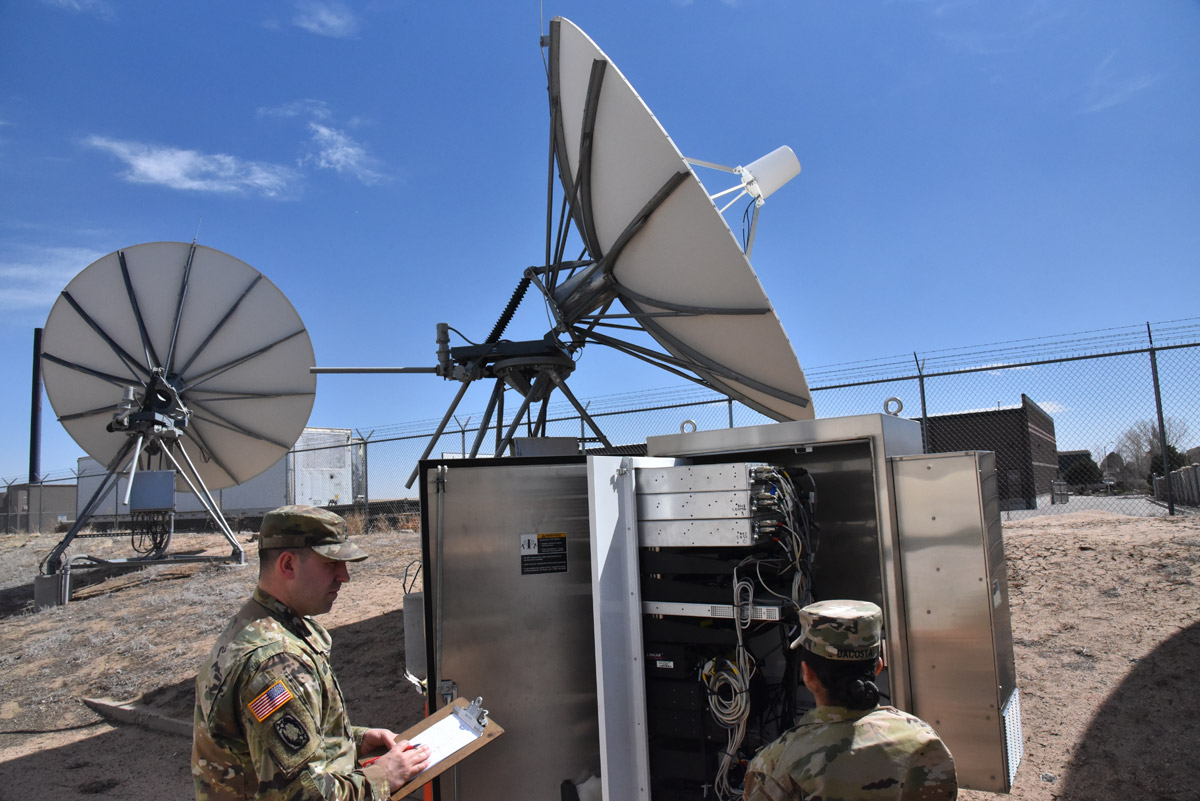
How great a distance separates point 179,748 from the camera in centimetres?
638

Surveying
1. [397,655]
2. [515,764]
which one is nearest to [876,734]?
[515,764]

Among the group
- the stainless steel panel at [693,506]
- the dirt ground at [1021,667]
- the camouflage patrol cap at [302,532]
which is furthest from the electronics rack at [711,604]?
the camouflage patrol cap at [302,532]

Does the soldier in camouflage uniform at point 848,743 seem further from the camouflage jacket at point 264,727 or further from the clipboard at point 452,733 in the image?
the camouflage jacket at point 264,727

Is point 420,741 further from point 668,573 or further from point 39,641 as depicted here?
point 39,641

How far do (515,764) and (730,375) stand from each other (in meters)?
3.90

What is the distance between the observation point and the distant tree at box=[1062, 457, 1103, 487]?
12.5 metres

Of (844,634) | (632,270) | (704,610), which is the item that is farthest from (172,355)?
(844,634)

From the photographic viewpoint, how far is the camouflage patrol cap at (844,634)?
2.22 m

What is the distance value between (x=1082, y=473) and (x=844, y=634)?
1373cm

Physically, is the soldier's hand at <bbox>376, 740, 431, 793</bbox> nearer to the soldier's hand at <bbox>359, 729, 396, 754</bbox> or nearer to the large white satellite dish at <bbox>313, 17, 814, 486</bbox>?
the soldier's hand at <bbox>359, 729, 396, 754</bbox>

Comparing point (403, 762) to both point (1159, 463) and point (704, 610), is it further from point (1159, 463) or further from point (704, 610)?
point (1159, 463)

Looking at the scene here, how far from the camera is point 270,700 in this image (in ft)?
6.85

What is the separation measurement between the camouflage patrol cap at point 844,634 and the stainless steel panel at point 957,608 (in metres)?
1.93

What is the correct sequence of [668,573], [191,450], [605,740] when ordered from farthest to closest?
[191,450], [668,573], [605,740]
